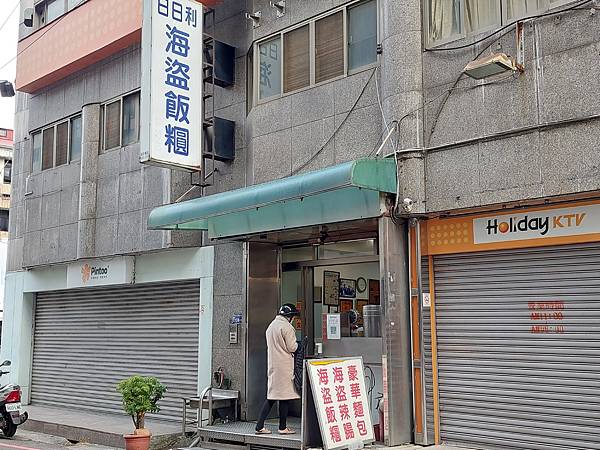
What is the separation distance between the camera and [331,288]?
11.8m

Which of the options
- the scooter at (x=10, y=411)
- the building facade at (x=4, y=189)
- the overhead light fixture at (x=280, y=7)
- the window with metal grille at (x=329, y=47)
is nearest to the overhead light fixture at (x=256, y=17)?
the overhead light fixture at (x=280, y=7)

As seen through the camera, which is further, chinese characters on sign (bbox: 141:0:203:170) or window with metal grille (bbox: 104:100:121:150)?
window with metal grille (bbox: 104:100:121:150)

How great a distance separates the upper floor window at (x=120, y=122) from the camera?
574 inches

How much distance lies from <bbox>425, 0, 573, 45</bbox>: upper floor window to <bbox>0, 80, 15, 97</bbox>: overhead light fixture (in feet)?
43.1

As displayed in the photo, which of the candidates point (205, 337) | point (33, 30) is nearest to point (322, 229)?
point (205, 337)

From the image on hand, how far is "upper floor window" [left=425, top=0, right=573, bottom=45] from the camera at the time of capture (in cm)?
855

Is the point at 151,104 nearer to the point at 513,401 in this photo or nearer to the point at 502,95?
the point at 502,95

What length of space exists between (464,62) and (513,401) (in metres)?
4.22

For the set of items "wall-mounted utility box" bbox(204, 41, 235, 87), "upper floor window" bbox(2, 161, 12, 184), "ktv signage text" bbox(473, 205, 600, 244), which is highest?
"upper floor window" bbox(2, 161, 12, 184)

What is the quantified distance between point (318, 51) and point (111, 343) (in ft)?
25.4

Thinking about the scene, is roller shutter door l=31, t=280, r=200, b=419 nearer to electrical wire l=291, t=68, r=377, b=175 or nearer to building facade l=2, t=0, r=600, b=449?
building facade l=2, t=0, r=600, b=449

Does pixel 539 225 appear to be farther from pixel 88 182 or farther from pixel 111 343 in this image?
pixel 88 182

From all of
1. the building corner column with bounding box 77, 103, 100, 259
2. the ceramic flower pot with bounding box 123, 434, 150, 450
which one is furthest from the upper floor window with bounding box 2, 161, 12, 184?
the ceramic flower pot with bounding box 123, 434, 150, 450

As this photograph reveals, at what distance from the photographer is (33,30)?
17.6 meters
